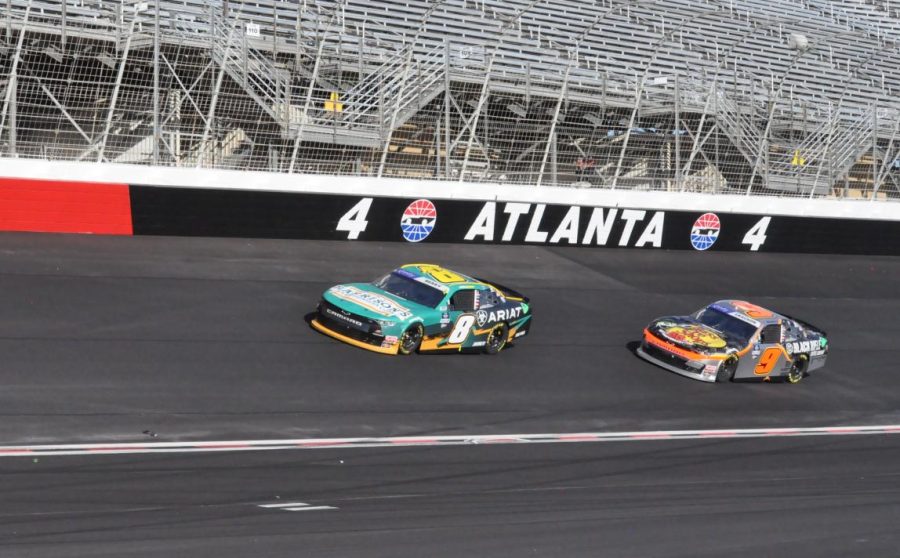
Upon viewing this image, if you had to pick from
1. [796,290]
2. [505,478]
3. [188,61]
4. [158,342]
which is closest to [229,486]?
[505,478]

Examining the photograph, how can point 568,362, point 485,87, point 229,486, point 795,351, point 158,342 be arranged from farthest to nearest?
point 485,87, point 795,351, point 568,362, point 158,342, point 229,486

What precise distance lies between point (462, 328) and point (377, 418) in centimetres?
319

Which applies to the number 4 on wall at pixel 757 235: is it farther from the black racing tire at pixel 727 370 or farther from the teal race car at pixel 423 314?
the teal race car at pixel 423 314

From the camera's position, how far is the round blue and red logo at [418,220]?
69.7ft

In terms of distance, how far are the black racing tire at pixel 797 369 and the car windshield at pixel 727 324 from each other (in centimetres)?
94

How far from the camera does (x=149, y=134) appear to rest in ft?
62.1

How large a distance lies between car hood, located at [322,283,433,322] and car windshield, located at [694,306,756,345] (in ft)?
15.1

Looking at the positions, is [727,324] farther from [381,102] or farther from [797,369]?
[381,102]

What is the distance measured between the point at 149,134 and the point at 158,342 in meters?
6.08

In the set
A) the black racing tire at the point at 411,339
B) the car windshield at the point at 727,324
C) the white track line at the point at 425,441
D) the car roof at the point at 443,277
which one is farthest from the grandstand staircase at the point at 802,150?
the black racing tire at the point at 411,339

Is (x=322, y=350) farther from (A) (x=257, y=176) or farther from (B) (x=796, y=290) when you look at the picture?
(B) (x=796, y=290)

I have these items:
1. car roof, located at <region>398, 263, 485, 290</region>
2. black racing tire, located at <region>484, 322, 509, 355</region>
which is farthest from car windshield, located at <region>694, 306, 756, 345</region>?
car roof, located at <region>398, 263, 485, 290</region>

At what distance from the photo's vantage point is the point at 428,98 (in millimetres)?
21734

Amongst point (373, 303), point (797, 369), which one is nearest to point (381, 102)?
point (373, 303)
